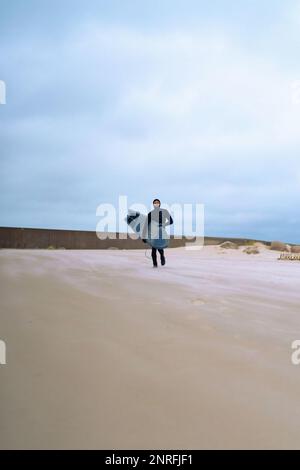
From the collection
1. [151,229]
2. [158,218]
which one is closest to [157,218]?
[158,218]

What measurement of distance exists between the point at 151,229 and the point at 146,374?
15.6 feet

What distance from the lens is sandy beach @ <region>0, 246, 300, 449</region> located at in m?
0.94

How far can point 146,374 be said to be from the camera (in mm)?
1252

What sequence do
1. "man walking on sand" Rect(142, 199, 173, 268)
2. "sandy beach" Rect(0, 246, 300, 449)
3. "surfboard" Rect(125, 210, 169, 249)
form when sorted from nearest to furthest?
"sandy beach" Rect(0, 246, 300, 449)
"surfboard" Rect(125, 210, 169, 249)
"man walking on sand" Rect(142, 199, 173, 268)

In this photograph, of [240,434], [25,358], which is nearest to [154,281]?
[25,358]

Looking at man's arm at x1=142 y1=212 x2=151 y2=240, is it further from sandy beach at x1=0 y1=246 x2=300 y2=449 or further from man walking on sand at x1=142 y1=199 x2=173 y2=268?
sandy beach at x1=0 y1=246 x2=300 y2=449

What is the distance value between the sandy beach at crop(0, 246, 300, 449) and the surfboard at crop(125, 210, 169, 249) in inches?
137

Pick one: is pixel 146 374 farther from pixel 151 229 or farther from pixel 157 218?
pixel 157 218

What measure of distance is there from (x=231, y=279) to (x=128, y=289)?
51.5 inches

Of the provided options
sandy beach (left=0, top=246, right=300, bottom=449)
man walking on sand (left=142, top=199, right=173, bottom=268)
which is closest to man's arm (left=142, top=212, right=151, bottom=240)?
man walking on sand (left=142, top=199, right=173, bottom=268)

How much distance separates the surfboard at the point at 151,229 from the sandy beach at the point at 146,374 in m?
3.48

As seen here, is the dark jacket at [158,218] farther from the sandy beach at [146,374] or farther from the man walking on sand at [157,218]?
the sandy beach at [146,374]

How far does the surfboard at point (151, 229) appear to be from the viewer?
584 cm
